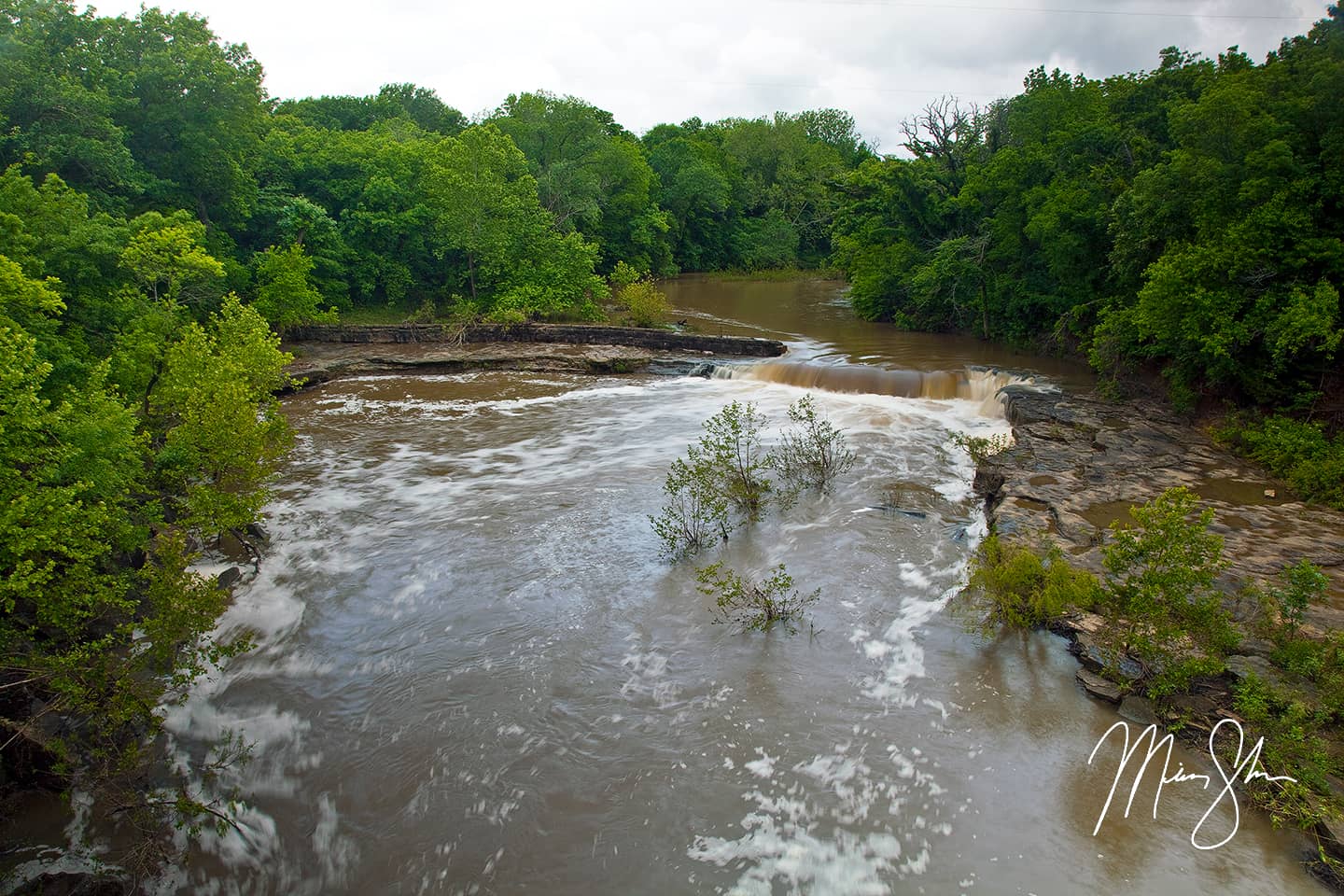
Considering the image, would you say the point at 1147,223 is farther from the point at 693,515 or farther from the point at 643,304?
the point at 643,304

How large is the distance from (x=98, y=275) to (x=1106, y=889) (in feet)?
51.9

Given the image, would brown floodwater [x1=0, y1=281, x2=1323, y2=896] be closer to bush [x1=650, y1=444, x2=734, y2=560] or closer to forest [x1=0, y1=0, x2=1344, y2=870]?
bush [x1=650, y1=444, x2=734, y2=560]

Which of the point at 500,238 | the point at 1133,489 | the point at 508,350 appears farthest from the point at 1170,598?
the point at 500,238

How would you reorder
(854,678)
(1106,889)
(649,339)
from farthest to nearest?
(649,339) < (854,678) < (1106,889)

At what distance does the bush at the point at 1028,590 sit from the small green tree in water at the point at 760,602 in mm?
1983

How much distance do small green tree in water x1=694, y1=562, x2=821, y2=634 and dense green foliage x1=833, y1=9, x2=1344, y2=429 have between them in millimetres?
9031

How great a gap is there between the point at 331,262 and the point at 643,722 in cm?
2395

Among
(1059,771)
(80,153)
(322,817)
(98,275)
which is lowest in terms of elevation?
(322,817)

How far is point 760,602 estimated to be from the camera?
27.6 ft

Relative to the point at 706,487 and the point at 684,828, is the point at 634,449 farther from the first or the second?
the point at 684,828

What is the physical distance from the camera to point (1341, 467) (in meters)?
10.8

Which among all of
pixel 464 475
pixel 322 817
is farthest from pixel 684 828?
pixel 464 475

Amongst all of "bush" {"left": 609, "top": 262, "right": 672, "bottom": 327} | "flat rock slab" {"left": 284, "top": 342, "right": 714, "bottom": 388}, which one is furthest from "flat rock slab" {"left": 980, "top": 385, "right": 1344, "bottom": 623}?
"bush" {"left": 609, "top": 262, "right": 672, "bottom": 327}

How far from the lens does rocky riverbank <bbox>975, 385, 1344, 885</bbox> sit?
6.69 meters
